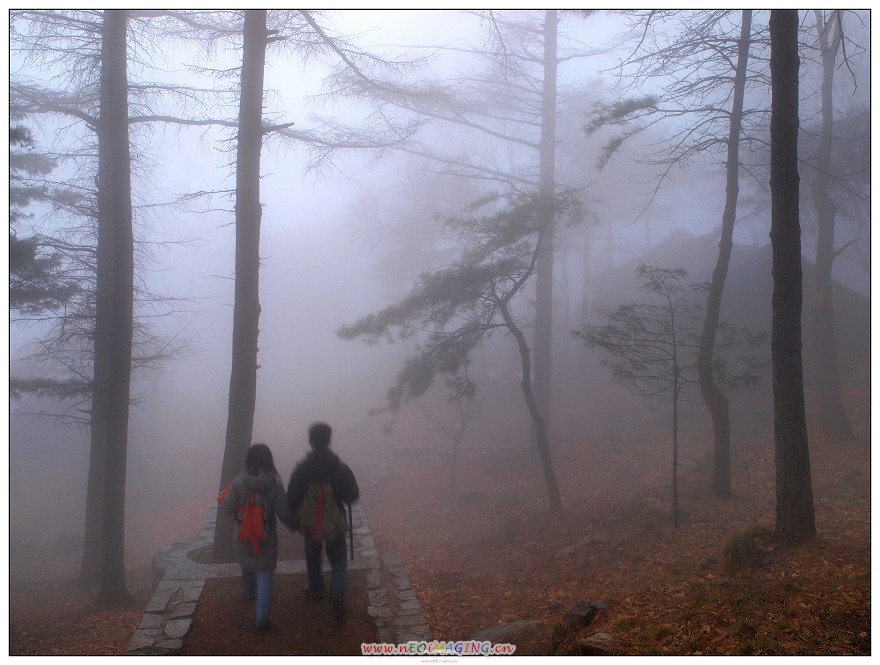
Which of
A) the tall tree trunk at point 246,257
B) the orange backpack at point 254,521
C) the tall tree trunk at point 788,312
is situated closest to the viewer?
the orange backpack at point 254,521

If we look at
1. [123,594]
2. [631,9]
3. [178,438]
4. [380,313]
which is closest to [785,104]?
[631,9]

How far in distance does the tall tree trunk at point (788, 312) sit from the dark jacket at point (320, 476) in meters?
4.38

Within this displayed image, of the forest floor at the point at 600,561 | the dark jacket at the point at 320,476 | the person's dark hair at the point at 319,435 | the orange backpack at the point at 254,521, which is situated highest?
the person's dark hair at the point at 319,435

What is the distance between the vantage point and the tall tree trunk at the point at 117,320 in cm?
668

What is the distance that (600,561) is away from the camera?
7.18m

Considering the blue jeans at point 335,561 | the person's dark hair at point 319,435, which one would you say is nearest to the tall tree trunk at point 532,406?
the blue jeans at point 335,561

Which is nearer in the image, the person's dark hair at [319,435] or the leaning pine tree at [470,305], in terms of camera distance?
the person's dark hair at [319,435]

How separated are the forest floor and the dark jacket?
4.14 feet

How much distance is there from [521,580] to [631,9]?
742 cm

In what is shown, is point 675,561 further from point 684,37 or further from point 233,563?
point 684,37

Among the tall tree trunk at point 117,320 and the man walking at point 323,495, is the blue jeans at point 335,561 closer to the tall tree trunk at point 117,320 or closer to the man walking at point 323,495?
the man walking at point 323,495

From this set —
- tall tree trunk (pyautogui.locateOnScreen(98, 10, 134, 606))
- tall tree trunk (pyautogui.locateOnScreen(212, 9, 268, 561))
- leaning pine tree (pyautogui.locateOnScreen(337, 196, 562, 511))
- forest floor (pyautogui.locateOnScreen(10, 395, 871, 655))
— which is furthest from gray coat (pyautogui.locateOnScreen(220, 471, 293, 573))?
leaning pine tree (pyautogui.locateOnScreen(337, 196, 562, 511))

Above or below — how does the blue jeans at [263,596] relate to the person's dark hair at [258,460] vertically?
below

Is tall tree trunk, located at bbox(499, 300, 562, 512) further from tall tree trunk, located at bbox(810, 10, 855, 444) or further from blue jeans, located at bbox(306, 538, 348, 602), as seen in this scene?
tall tree trunk, located at bbox(810, 10, 855, 444)
